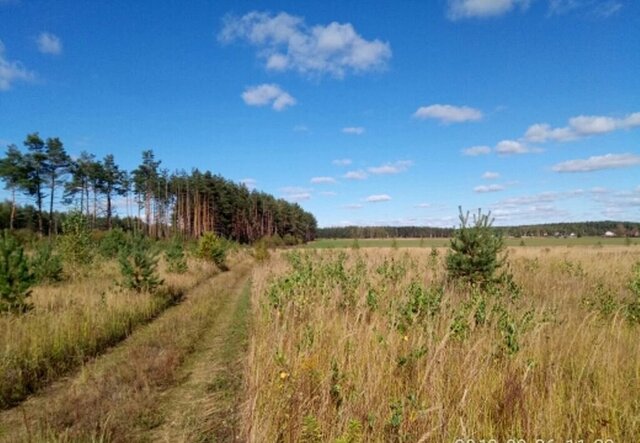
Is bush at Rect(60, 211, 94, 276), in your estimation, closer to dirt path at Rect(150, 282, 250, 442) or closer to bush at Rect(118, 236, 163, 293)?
bush at Rect(118, 236, 163, 293)

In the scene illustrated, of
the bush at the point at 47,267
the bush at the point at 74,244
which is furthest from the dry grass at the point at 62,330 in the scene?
the bush at the point at 74,244

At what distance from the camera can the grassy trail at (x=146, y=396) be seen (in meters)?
3.83

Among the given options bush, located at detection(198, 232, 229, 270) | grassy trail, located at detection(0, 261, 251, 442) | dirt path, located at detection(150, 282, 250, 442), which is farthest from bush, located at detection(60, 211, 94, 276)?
dirt path, located at detection(150, 282, 250, 442)

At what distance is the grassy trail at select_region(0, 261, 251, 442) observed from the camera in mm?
3832

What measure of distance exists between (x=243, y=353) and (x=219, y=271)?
16.5 meters

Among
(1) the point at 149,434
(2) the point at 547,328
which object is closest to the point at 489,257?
(2) the point at 547,328

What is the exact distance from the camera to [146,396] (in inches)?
188

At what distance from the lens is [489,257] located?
9164 mm

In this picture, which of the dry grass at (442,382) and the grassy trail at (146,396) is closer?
the dry grass at (442,382)

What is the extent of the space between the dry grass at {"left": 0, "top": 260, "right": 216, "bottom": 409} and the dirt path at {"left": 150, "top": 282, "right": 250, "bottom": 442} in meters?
2.18

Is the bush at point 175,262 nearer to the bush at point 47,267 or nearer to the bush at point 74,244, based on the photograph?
the bush at point 74,244

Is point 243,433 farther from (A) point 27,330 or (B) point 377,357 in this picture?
(A) point 27,330

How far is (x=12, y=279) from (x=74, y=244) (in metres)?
7.99

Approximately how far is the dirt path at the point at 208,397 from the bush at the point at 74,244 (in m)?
10.8
